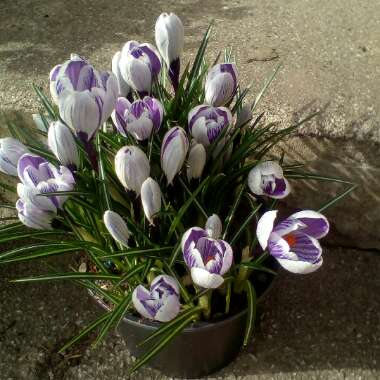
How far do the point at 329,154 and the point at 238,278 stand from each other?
0.50 metres

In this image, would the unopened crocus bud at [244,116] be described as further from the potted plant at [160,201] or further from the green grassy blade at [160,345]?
the green grassy blade at [160,345]

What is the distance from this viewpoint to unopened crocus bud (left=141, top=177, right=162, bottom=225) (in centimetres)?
102

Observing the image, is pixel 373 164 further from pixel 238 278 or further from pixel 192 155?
pixel 192 155

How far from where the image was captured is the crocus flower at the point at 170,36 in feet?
3.71

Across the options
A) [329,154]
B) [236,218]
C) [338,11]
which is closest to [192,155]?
[236,218]

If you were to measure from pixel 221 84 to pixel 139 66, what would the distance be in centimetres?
16

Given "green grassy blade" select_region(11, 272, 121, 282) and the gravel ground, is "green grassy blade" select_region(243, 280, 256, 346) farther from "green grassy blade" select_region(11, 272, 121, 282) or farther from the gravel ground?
the gravel ground

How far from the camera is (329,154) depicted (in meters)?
1.59

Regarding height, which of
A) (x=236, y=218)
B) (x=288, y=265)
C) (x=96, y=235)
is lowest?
(x=236, y=218)

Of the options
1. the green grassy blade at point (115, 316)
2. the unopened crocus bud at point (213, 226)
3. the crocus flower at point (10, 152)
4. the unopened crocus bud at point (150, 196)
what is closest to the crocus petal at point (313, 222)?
the unopened crocus bud at point (213, 226)

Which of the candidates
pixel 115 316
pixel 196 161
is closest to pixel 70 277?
pixel 115 316

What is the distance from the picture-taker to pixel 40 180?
1061 millimetres

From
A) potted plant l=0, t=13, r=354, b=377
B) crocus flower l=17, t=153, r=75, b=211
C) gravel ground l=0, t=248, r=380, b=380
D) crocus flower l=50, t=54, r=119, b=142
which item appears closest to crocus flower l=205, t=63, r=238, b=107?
potted plant l=0, t=13, r=354, b=377

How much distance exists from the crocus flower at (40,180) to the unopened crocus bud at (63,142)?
0.02 m
